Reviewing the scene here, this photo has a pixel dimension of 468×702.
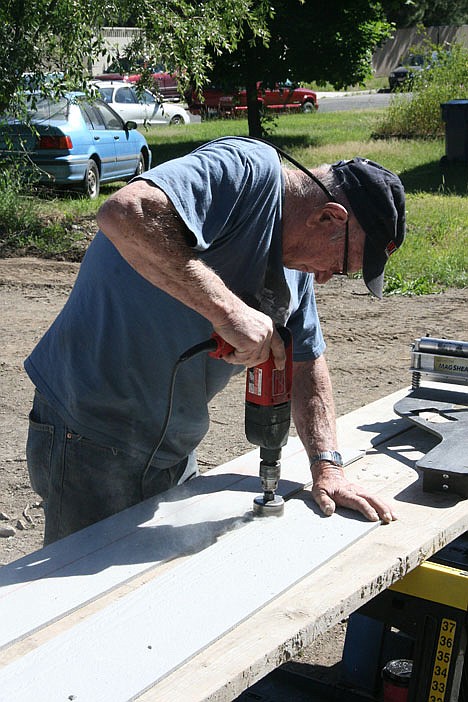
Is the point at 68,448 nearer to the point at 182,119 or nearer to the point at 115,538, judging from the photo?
the point at 115,538

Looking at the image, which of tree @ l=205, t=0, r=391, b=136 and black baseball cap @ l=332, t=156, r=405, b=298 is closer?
black baseball cap @ l=332, t=156, r=405, b=298

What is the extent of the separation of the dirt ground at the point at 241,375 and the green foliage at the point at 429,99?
1091 centimetres

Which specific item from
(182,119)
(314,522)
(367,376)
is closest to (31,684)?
(314,522)

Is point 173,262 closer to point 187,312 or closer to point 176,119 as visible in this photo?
point 187,312

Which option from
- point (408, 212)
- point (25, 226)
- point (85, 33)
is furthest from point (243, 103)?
point (85, 33)

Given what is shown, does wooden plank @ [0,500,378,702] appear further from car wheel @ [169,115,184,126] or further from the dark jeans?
car wheel @ [169,115,184,126]

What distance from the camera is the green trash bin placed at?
14.8m

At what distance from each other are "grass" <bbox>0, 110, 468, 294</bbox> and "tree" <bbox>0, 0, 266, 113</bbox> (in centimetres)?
157

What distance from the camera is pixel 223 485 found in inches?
113

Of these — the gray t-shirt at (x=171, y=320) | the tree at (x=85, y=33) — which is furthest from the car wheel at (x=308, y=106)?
the gray t-shirt at (x=171, y=320)

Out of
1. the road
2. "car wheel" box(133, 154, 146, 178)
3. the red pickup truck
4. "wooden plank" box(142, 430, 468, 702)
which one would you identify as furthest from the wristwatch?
the road

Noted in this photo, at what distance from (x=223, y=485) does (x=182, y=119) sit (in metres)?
25.6

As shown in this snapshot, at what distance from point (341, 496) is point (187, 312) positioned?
70cm

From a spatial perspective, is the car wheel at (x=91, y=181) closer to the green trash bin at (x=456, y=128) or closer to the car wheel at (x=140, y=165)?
the car wheel at (x=140, y=165)
